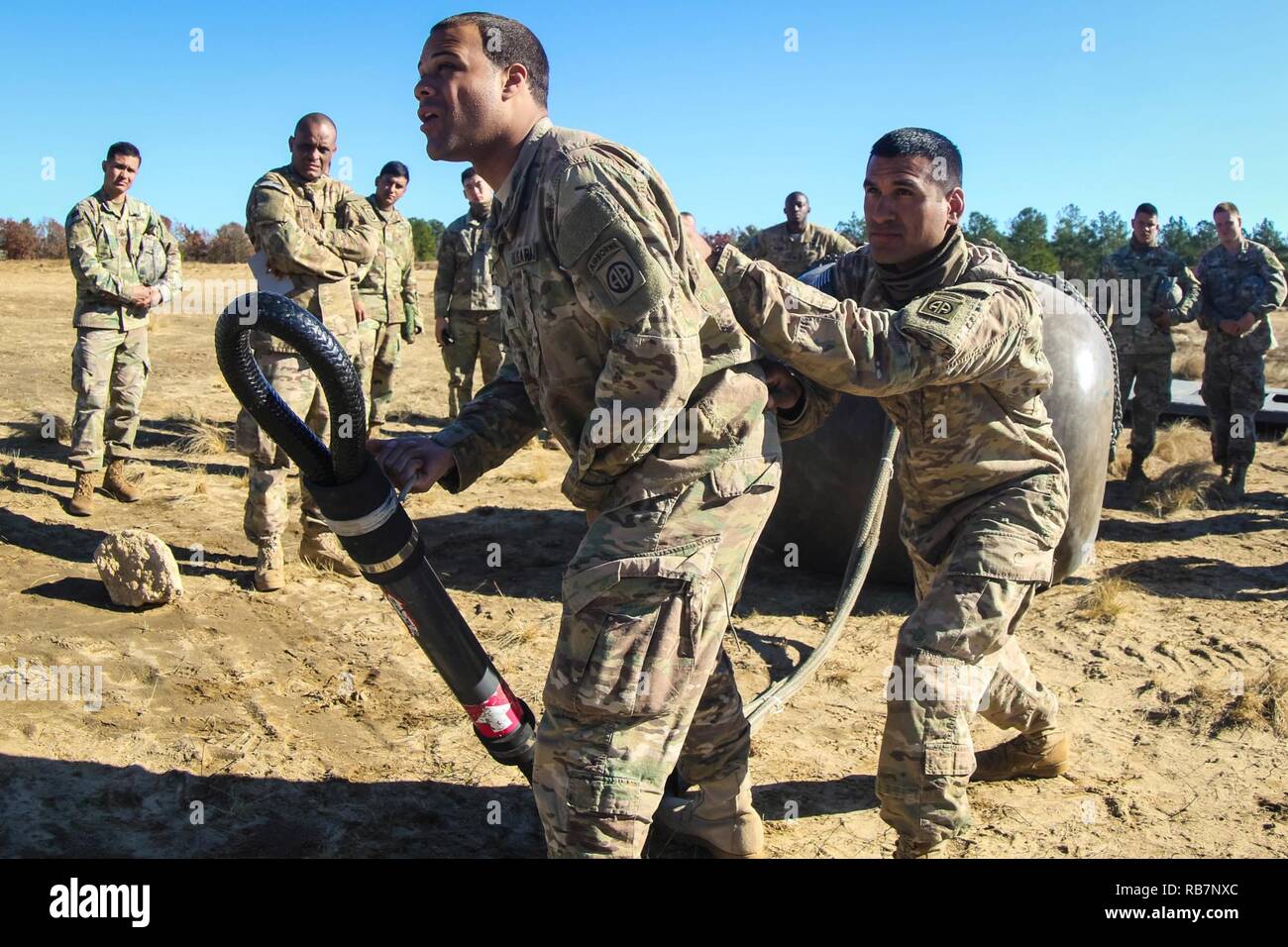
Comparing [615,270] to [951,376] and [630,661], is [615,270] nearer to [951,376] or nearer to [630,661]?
[630,661]

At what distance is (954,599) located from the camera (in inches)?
124

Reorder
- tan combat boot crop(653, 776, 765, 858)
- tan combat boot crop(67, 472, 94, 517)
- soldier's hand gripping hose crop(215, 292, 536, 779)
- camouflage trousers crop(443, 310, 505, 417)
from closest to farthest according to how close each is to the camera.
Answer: soldier's hand gripping hose crop(215, 292, 536, 779) → tan combat boot crop(653, 776, 765, 858) → tan combat boot crop(67, 472, 94, 517) → camouflage trousers crop(443, 310, 505, 417)

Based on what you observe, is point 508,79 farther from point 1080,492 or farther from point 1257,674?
point 1257,674

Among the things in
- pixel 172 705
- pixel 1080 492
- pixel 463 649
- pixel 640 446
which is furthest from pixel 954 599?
pixel 172 705

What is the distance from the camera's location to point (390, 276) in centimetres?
951

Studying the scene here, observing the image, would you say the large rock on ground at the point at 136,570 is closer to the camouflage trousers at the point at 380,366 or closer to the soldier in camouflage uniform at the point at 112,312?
the soldier in camouflage uniform at the point at 112,312

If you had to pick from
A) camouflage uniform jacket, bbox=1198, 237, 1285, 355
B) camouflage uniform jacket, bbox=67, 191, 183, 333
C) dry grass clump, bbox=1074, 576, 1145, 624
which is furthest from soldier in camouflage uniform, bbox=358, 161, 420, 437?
camouflage uniform jacket, bbox=1198, 237, 1285, 355

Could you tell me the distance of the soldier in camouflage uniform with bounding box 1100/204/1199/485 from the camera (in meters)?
9.37

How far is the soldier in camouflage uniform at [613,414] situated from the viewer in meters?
2.47

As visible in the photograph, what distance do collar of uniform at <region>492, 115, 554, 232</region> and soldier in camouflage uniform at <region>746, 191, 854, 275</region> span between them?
28.7 ft

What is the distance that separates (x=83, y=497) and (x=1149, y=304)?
8.61 meters

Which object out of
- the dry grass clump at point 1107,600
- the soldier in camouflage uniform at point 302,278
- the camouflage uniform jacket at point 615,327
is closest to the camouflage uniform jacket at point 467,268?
the soldier in camouflage uniform at point 302,278

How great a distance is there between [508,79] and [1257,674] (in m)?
4.47

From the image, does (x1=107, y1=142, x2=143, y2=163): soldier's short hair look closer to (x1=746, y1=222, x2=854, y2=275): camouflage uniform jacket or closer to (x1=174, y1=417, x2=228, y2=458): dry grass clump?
(x1=174, y1=417, x2=228, y2=458): dry grass clump
